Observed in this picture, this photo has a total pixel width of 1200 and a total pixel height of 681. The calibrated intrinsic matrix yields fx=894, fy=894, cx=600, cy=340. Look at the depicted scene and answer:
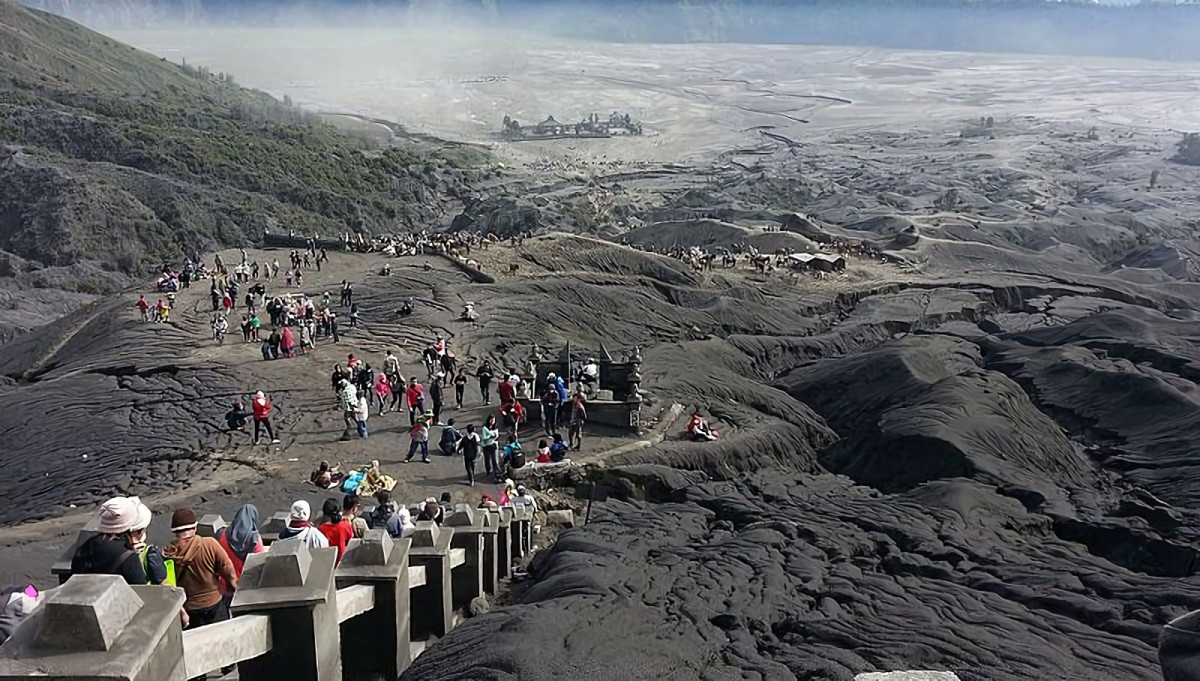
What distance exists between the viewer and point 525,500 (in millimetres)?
13211

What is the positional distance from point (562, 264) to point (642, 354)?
11715 mm

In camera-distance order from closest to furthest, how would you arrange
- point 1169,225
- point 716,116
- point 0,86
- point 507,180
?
point 1169,225 → point 0,86 → point 507,180 → point 716,116

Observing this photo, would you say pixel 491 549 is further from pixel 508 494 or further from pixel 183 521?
pixel 183 521

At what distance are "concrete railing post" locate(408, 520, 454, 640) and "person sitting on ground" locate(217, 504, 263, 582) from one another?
123 cm

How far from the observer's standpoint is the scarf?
6.32 m

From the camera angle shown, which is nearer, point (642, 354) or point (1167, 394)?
point (1167, 394)

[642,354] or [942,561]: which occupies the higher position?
[942,561]

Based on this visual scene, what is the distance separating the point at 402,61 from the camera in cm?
18062

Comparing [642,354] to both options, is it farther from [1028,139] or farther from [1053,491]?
[1028,139]

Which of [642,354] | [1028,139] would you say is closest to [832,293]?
[642,354]

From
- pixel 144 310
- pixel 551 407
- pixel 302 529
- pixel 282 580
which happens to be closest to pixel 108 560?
pixel 282 580

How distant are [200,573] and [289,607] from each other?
791 millimetres

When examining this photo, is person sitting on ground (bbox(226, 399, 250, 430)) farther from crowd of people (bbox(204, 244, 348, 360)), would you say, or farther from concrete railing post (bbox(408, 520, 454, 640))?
concrete railing post (bbox(408, 520, 454, 640))

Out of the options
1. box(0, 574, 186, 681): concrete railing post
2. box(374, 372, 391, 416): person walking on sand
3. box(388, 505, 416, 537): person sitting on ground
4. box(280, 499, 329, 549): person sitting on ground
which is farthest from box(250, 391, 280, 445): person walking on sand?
box(0, 574, 186, 681): concrete railing post
